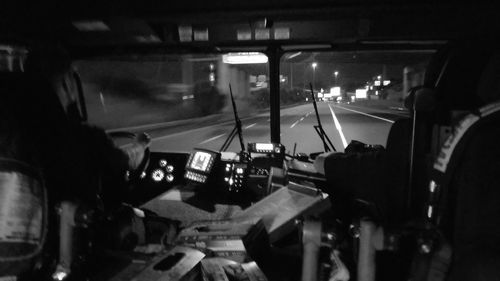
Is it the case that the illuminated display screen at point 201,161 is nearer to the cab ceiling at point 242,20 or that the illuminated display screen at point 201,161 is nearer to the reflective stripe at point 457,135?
the cab ceiling at point 242,20

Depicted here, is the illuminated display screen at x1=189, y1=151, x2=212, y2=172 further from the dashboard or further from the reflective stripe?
the reflective stripe

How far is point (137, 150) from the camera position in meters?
3.15

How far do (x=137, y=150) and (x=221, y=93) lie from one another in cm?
381

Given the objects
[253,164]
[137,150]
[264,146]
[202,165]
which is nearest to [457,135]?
[137,150]

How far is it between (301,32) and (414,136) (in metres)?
1.79

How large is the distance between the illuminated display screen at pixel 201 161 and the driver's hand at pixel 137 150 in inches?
59.0

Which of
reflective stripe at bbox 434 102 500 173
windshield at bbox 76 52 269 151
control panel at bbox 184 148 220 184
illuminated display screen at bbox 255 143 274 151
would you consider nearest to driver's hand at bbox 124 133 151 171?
illuminated display screen at bbox 255 143 274 151

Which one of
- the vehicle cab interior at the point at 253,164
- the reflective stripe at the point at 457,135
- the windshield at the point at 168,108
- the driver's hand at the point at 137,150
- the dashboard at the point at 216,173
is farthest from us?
the windshield at the point at 168,108

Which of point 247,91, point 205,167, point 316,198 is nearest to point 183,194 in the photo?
point 205,167

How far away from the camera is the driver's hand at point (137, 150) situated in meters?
3.05

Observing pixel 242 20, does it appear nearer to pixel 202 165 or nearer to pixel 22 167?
pixel 22 167

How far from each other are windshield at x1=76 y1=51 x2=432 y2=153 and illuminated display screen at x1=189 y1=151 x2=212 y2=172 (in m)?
0.68

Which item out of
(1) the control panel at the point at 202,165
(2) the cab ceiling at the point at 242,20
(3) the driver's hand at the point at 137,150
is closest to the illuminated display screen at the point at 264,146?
(1) the control panel at the point at 202,165

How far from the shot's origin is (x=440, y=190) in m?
1.63
